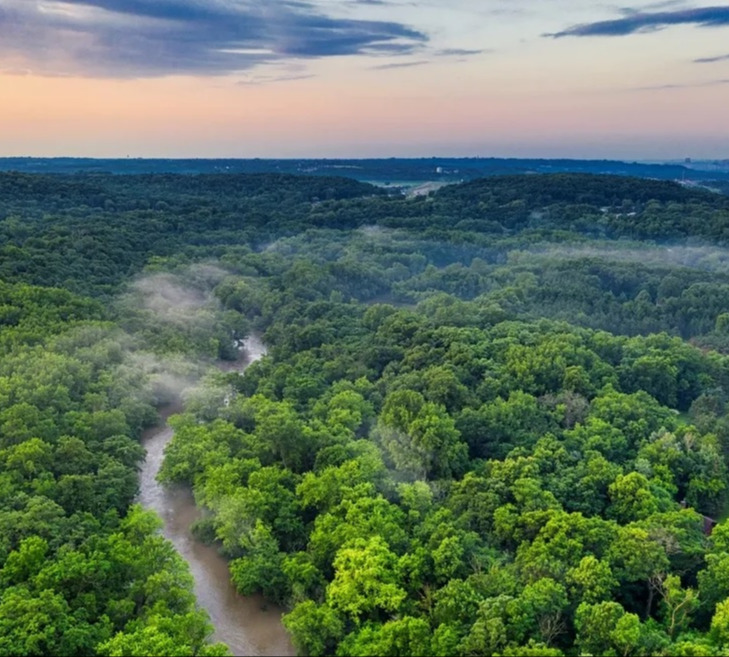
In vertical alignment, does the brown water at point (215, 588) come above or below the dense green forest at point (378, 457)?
below

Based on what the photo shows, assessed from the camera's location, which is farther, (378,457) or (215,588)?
(378,457)

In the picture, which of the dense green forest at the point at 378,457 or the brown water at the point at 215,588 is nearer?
the dense green forest at the point at 378,457

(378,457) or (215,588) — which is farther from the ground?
(378,457)

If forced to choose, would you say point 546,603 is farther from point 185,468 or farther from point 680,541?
point 185,468
